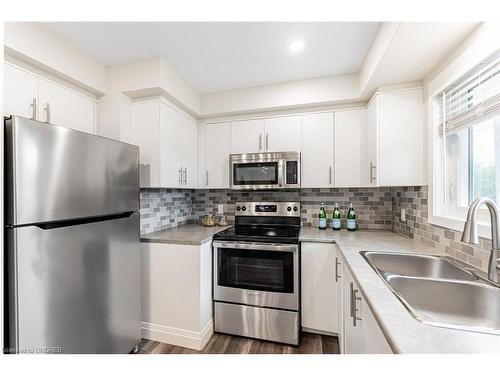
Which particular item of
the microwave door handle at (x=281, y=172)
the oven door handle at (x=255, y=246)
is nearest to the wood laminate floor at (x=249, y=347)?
the oven door handle at (x=255, y=246)

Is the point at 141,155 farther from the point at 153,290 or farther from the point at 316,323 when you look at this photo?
the point at 316,323

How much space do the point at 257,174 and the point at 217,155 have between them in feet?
1.81

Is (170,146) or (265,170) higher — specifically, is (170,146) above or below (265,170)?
above

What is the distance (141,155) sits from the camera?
6.71ft

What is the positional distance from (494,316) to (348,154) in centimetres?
157

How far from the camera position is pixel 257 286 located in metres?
1.97

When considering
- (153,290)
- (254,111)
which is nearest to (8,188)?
(153,290)

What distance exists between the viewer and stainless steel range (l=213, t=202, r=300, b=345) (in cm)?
190

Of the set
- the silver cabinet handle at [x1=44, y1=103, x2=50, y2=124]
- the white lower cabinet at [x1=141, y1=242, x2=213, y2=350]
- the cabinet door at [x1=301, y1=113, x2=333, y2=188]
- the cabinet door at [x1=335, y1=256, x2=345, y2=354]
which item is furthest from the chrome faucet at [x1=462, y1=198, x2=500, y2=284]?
the silver cabinet handle at [x1=44, y1=103, x2=50, y2=124]

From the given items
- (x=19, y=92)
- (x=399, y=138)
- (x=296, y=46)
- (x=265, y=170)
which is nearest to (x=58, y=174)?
(x=19, y=92)

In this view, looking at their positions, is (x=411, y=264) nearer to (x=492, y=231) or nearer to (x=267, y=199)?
(x=492, y=231)

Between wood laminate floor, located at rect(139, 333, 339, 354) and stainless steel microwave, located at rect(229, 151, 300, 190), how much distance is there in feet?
4.41

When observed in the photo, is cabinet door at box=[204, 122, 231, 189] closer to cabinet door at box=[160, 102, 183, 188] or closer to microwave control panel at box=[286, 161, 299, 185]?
cabinet door at box=[160, 102, 183, 188]
